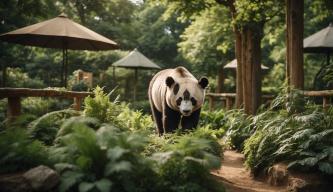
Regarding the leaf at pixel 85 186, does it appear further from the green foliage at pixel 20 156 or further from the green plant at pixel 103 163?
the green foliage at pixel 20 156

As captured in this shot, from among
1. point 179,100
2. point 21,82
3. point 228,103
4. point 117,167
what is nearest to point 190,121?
point 179,100

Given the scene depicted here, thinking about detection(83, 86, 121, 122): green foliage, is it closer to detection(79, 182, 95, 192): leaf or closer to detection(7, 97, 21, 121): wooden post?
→ detection(7, 97, 21, 121): wooden post

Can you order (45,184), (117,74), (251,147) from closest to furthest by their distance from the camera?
1. (45,184)
2. (251,147)
3. (117,74)

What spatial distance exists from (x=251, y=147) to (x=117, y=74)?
18610mm

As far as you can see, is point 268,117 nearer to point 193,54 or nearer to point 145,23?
point 193,54

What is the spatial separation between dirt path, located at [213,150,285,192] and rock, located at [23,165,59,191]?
248 centimetres

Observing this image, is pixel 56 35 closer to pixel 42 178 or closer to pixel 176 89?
pixel 176 89

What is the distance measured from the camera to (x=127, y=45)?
34906 millimetres

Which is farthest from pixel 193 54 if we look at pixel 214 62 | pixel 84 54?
pixel 84 54

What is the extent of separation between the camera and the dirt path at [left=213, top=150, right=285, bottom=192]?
6750 millimetres

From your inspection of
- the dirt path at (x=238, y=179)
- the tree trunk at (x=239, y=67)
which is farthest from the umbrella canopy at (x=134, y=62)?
the dirt path at (x=238, y=179)

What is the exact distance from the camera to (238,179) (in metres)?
7.60

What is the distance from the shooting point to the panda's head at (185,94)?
25.3 feet

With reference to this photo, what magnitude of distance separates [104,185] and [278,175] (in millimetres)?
3544
